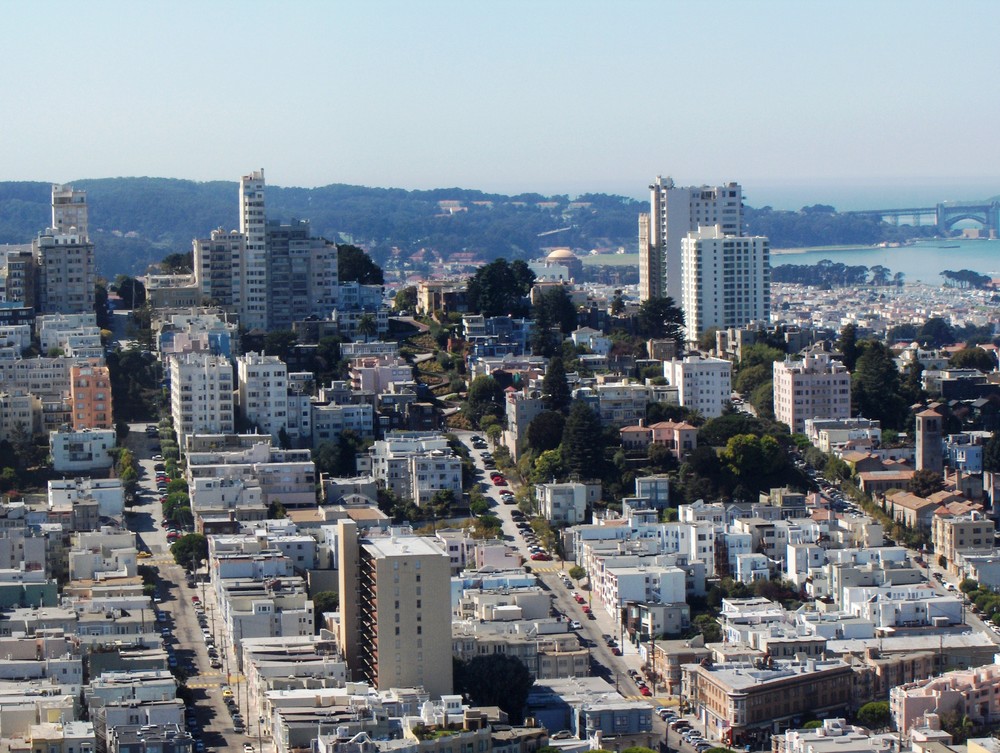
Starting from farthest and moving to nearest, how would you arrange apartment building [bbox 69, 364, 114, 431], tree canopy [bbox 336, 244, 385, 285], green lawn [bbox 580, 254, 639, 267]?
green lawn [bbox 580, 254, 639, 267] < tree canopy [bbox 336, 244, 385, 285] < apartment building [bbox 69, 364, 114, 431]

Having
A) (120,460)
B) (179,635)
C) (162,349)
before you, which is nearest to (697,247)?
(162,349)

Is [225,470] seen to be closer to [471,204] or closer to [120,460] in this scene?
[120,460]

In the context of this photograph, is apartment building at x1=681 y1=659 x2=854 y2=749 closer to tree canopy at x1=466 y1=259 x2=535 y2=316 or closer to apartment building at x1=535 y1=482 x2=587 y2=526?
apartment building at x1=535 y1=482 x2=587 y2=526

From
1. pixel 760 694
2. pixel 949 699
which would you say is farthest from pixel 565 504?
pixel 949 699

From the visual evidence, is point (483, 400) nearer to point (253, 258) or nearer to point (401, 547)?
point (253, 258)

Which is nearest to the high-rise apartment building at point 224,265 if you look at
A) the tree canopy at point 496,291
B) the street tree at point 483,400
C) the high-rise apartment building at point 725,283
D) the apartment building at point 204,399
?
the tree canopy at point 496,291

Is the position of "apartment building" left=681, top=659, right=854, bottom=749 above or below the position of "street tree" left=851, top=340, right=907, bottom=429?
below

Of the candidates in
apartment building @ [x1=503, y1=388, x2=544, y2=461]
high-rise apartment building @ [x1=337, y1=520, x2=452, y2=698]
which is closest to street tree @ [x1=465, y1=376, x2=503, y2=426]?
apartment building @ [x1=503, y1=388, x2=544, y2=461]
